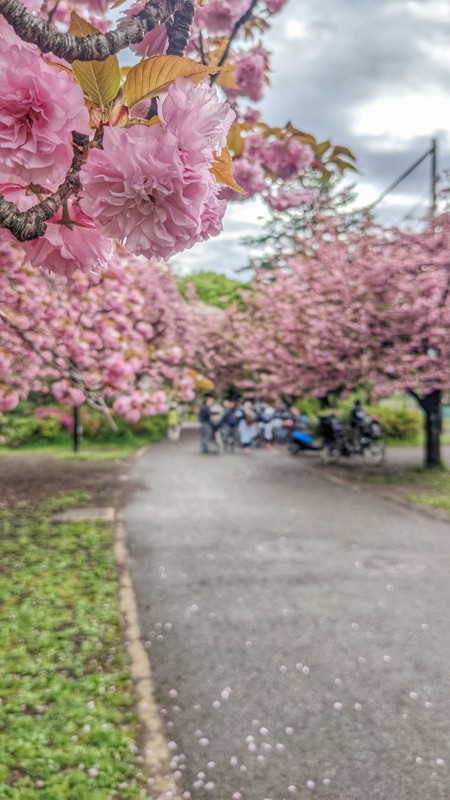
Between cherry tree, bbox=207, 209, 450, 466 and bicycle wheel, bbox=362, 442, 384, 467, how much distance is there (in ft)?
5.16

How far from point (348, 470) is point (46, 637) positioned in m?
13.1

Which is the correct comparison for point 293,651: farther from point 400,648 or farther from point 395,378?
point 395,378

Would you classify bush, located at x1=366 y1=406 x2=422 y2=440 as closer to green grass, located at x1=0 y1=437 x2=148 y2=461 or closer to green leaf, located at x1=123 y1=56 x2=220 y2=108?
green grass, located at x1=0 y1=437 x2=148 y2=461

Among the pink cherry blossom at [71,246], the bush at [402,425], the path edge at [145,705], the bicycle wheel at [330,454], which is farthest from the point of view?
the bush at [402,425]

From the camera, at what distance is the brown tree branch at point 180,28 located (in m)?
1.62

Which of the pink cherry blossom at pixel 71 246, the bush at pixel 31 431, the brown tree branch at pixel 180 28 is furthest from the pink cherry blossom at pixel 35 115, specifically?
the bush at pixel 31 431

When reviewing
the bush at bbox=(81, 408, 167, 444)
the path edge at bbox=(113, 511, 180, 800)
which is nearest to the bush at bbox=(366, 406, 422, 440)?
the bush at bbox=(81, 408, 167, 444)

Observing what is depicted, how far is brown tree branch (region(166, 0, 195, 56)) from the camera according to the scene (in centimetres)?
162

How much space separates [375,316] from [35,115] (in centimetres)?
1442

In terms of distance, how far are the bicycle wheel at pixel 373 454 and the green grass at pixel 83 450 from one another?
7694 millimetres

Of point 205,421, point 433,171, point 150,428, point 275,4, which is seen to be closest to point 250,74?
point 275,4

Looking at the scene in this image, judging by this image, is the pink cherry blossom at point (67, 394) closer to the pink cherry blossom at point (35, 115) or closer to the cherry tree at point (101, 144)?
the cherry tree at point (101, 144)

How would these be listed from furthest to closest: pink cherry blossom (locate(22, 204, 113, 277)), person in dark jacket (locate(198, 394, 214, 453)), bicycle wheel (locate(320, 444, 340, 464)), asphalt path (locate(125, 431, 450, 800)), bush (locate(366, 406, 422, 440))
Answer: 1. bush (locate(366, 406, 422, 440))
2. person in dark jacket (locate(198, 394, 214, 453))
3. bicycle wheel (locate(320, 444, 340, 464))
4. asphalt path (locate(125, 431, 450, 800))
5. pink cherry blossom (locate(22, 204, 113, 277))

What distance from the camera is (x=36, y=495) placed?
12766 mm
